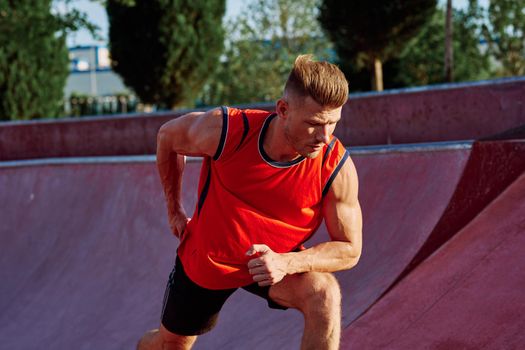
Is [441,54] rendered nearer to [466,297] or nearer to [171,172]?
[466,297]

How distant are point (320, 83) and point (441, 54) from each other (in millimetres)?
28109

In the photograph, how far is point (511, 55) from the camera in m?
30.2

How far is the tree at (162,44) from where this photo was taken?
2280 centimetres

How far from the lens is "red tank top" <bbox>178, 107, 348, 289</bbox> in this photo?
3682 millimetres

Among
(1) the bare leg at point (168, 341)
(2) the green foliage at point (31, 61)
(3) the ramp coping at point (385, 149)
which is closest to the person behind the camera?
(1) the bare leg at point (168, 341)

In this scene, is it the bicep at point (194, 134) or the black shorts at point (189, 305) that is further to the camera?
the black shorts at point (189, 305)

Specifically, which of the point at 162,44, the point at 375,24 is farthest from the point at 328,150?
the point at 162,44

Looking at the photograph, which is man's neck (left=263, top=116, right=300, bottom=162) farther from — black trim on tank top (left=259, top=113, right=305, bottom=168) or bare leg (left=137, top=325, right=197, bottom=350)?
bare leg (left=137, top=325, right=197, bottom=350)

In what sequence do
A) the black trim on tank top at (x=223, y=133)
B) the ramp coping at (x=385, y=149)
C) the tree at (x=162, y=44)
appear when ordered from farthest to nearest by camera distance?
the tree at (x=162, y=44), the ramp coping at (x=385, y=149), the black trim on tank top at (x=223, y=133)

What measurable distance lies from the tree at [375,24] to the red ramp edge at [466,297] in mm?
14890

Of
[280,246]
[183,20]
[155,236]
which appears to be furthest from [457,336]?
[183,20]

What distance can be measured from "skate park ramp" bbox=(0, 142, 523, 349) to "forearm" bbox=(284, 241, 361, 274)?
153cm

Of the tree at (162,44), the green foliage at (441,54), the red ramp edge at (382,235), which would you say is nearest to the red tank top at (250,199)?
the red ramp edge at (382,235)

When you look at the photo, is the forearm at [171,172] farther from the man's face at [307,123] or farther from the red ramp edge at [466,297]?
the red ramp edge at [466,297]
